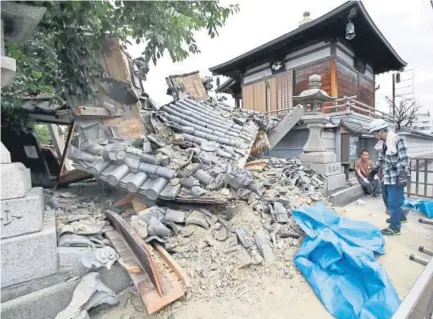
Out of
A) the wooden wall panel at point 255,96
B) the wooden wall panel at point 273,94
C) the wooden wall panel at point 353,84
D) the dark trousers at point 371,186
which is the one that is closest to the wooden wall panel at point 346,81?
the wooden wall panel at point 353,84

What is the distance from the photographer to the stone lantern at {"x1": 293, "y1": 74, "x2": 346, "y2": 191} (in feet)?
21.2

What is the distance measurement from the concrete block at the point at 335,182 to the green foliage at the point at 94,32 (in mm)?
4730

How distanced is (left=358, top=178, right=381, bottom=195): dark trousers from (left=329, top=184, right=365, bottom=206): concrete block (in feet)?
0.39

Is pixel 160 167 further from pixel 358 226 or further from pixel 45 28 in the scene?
pixel 358 226

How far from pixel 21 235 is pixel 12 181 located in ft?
1.64

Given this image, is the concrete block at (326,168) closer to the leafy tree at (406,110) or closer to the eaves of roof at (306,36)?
the eaves of roof at (306,36)

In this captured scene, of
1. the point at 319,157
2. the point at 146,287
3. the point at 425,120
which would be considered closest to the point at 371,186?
the point at 319,157

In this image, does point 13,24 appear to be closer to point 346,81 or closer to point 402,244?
point 402,244

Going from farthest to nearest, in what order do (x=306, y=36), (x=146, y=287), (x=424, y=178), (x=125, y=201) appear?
1. (x=306, y=36)
2. (x=424, y=178)
3. (x=125, y=201)
4. (x=146, y=287)

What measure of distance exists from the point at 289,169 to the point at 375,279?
386 centimetres

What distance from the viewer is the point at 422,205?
5492 millimetres

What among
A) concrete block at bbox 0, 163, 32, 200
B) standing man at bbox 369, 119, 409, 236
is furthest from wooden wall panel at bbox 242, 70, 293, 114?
concrete block at bbox 0, 163, 32, 200

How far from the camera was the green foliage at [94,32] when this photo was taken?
3.16 m

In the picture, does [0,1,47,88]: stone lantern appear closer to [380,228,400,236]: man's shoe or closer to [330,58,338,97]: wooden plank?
[380,228,400,236]: man's shoe
